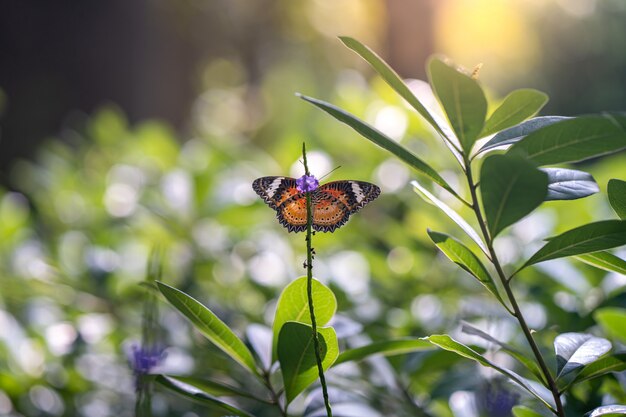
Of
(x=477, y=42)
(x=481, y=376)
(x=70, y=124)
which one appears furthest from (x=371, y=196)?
(x=477, y=42)

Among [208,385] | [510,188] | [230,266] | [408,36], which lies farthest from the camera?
[408,36]

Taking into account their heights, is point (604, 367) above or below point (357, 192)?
below

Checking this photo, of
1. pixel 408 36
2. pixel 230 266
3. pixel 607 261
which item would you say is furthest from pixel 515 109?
pixel 408 36

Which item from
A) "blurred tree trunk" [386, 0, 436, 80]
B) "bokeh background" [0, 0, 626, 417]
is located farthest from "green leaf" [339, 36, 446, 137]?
"blurred tree trunk" [386, 0, 436, 80]

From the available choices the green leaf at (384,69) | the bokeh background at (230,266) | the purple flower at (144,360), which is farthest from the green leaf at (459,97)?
the purple flower at (144,360)

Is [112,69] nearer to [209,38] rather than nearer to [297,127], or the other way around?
[297,127]

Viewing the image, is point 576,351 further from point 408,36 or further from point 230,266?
point 408,36
